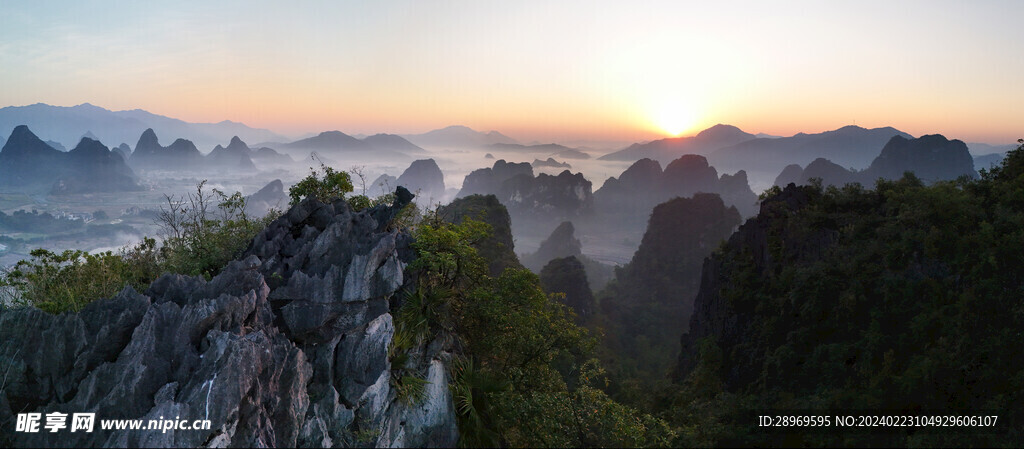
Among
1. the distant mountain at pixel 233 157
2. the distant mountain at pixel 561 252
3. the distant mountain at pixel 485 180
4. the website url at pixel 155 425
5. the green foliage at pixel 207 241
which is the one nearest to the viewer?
the website url at pixel 155 425

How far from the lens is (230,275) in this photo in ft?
22.9

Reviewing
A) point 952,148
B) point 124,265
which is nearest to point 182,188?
point 124,265

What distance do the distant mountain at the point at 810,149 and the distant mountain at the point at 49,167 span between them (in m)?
201

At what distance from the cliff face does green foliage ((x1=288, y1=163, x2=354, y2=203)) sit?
96.8 inches

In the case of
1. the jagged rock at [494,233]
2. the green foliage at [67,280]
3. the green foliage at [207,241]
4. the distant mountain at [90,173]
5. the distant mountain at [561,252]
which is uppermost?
the distant mountain at [90,173]

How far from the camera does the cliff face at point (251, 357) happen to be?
5.42 m

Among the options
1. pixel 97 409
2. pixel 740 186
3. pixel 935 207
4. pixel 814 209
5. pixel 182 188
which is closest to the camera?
pixel 97 409

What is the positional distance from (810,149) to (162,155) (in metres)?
215

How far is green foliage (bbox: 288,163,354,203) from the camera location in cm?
1089

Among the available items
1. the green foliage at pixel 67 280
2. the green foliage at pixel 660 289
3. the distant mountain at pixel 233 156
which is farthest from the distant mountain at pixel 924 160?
the distant mountain at pixel 233 156

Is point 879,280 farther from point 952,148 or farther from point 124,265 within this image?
point 952,148

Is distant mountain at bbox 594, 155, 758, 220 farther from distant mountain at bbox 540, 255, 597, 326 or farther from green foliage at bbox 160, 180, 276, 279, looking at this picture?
green foliage at bbox 160, 180, 276, 279

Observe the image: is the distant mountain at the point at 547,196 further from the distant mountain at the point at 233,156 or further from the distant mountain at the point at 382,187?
the distant mountain at the point at 382,187

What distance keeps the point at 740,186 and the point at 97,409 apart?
124261 mm
